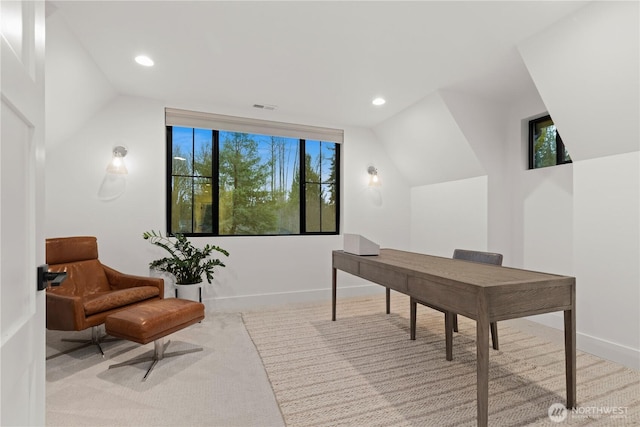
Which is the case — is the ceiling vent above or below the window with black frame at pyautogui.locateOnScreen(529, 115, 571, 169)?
above

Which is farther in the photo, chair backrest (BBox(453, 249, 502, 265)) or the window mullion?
the window mullion

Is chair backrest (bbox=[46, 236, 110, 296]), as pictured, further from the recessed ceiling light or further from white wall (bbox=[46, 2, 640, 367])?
the recessed ceiling light

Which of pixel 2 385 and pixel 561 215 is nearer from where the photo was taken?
pixel 2 385

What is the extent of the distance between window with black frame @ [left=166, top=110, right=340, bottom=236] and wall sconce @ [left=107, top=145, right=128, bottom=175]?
48cm

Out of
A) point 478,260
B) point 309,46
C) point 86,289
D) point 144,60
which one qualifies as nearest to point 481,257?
point 478,260

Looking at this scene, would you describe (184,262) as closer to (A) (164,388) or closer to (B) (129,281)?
(B) (129,281)

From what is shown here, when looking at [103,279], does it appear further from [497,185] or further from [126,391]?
[497,185]

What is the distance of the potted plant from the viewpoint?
340cm

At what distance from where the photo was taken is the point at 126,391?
2.02 metres

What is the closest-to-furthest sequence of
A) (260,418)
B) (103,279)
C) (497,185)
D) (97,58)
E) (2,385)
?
(2,385) < (260,418) < (97,58) < (103,279) < (497,185)

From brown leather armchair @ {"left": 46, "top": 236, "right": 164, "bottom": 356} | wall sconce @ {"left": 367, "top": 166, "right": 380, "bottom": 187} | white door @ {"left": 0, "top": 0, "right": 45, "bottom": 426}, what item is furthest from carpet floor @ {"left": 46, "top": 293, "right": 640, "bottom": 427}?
wall sconce @ {"left": 367, "top": 166, "right": 380, "bottom": 187}

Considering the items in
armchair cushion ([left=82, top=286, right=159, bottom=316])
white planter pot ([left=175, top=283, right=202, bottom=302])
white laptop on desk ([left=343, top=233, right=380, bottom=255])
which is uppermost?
white laptop on desk ([left=343, top=233, right=380, bottom=255])

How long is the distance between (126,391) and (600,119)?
3719 millimetres

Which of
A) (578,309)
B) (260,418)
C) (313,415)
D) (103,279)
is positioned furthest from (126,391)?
(578,309)
